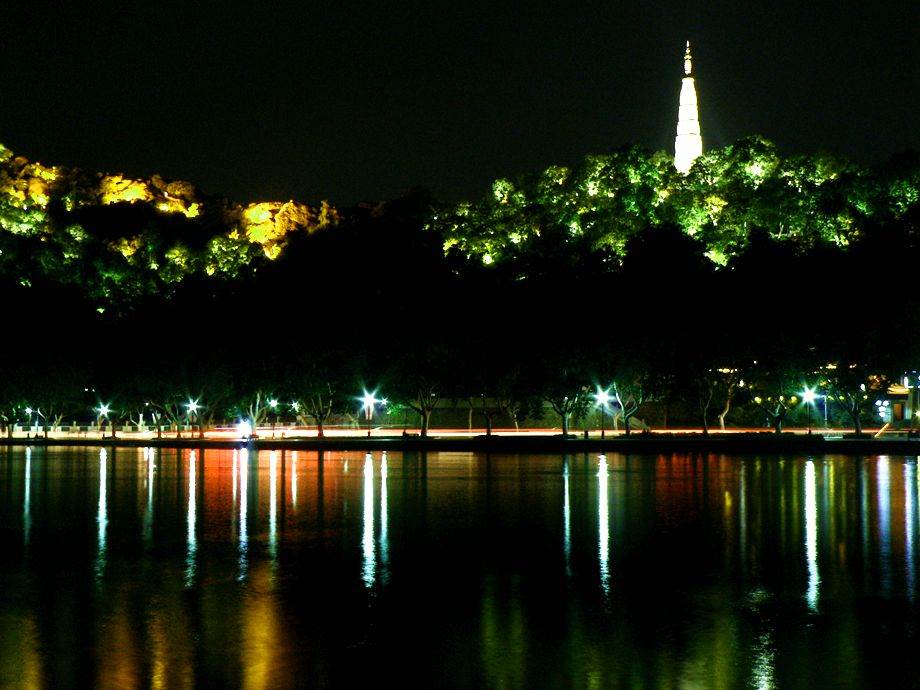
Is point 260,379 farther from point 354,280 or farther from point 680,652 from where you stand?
point 680,652

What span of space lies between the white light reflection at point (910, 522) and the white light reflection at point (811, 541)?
98 centimetres

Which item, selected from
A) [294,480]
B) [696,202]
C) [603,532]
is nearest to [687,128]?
[696,202]

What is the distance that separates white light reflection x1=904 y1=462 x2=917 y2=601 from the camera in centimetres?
1299

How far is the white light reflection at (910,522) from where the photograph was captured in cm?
1299

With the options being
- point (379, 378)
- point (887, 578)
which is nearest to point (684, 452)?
point (379, 378)

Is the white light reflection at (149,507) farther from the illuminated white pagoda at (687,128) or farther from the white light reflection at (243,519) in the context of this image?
the illuminated white pagoda at (687,128)

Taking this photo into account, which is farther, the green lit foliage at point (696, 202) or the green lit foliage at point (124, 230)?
the green lit foliage at point (124, 230)

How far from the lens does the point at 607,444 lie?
47.8 meters

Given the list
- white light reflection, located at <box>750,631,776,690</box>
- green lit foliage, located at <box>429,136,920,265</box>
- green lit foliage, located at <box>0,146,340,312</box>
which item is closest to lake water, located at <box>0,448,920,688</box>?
white light reflection, located at <box>750,631,776,690</box>

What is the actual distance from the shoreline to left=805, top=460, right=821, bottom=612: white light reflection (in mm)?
16240

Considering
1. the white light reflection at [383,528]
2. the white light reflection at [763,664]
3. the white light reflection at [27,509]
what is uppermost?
the white light reflection at [27,509]

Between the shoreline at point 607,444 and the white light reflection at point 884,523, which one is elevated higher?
the shoreline at point 607,444

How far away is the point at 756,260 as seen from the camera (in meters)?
63.0

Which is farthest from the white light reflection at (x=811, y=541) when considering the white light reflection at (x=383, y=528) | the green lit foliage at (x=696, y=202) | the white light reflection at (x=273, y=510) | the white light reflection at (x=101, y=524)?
the green lit foliage at (x=696, y=202)
